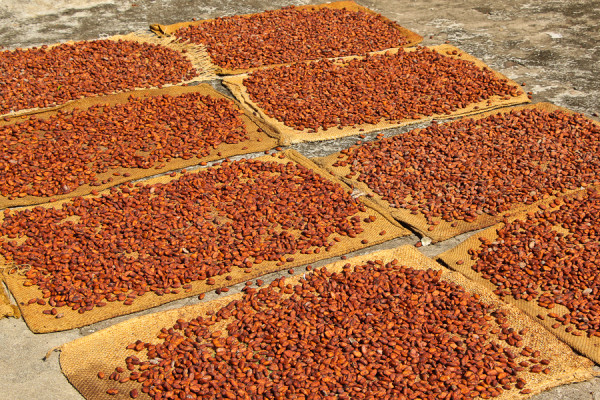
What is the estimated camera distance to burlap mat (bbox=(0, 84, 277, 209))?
3328 mm

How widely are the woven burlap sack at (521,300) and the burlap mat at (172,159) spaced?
1397 mm

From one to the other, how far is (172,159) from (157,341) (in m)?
1.47

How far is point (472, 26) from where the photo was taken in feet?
19.1

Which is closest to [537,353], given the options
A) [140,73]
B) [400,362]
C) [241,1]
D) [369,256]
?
[400,362]

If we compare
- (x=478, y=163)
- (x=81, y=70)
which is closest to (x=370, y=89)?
(x=478, y=163)

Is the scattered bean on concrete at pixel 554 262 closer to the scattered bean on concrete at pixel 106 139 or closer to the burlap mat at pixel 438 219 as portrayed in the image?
the burlap mat at pixel 438 219

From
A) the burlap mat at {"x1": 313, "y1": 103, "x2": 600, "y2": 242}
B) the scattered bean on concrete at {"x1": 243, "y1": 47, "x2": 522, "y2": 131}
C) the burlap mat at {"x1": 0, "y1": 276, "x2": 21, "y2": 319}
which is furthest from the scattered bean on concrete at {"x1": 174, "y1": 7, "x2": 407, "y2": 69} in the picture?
the burlap mat at {"x1": 0, "y1": 276, "x2": 21, "y2": 319}

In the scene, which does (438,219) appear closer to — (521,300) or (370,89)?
(521,300)

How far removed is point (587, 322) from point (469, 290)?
0.47 metres

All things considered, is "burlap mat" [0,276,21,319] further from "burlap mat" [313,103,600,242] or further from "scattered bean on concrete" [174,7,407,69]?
"scattered bean on concrete" [174,7,407,69]

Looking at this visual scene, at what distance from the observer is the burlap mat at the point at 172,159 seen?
3.33 metres

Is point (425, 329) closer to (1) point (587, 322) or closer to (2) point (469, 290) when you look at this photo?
(2) point (469, 290)

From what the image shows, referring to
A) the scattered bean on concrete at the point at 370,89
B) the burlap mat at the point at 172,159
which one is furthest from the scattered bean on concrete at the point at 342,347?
the scattered bean on concrete at the point at 370,89

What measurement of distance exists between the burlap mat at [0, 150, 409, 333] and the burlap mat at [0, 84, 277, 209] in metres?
0.15
